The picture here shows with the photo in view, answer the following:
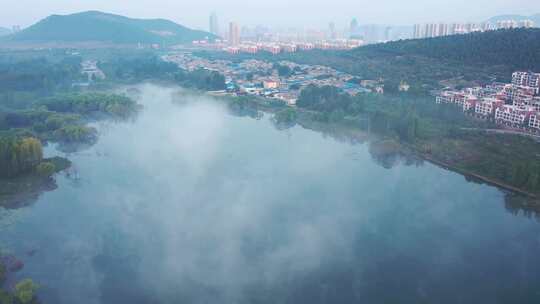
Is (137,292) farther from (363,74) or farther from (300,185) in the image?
(363,74)

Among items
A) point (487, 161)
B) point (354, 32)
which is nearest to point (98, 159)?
point (487, 161)

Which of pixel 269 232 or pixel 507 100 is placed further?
pixel 507 100

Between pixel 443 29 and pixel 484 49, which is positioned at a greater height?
pixel 443 29

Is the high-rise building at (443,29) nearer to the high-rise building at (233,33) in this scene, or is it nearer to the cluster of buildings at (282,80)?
the cluster of buildings at (282,80)

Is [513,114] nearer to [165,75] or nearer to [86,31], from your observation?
[165,75]

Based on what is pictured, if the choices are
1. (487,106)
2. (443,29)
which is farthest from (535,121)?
(443,29)
